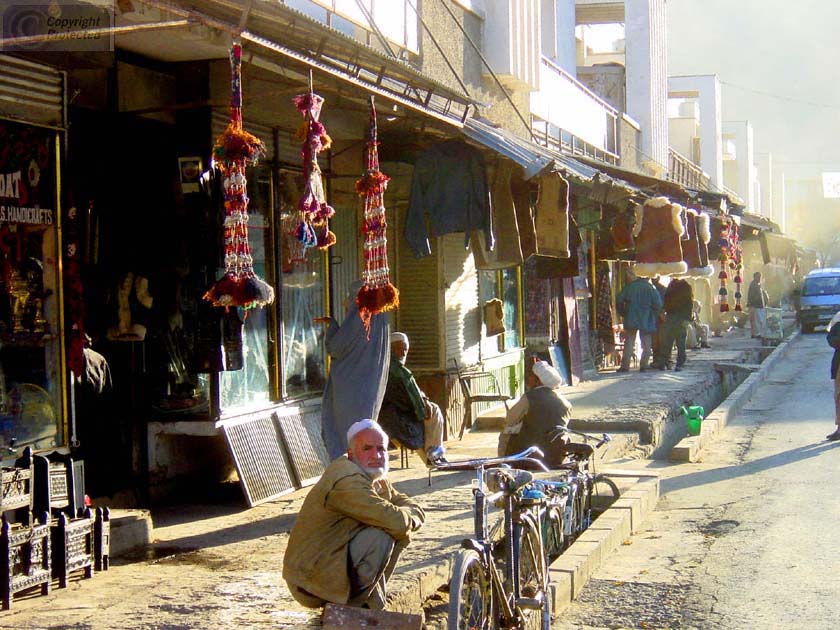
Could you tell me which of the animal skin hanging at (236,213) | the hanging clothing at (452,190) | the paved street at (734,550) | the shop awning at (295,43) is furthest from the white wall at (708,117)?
the animal skin hanging at (236,213)

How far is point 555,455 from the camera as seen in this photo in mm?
8500

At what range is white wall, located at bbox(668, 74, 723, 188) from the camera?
156 feet

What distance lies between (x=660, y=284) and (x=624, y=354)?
17.2 ft

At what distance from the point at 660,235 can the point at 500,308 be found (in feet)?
8.19

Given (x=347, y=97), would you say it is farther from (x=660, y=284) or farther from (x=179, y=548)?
(x=660, y=284)

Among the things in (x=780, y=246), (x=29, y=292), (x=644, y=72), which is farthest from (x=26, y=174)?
(x=780, y=246)

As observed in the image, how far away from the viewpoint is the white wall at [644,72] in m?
28.5

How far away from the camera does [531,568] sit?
6.02 meters

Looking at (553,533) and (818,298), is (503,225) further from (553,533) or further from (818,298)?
(818,298)

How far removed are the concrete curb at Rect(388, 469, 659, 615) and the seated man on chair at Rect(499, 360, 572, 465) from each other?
29.7 inches

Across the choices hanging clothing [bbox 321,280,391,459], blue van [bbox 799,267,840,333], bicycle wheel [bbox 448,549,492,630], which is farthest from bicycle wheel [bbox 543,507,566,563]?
blue van [bbox 799,267,840,333]

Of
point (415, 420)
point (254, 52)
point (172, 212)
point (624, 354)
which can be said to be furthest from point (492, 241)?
point (624, 354)

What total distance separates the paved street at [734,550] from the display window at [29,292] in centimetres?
344

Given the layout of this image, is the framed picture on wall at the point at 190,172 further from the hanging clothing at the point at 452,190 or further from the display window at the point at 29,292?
the hanging clothing at the point at 452,190
